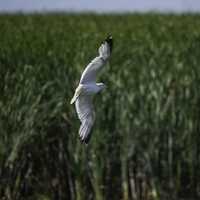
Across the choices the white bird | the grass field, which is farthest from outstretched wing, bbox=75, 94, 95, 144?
the grass field

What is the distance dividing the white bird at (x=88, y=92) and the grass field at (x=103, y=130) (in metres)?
3.90

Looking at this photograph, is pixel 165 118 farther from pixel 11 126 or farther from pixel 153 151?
pixel 11 126

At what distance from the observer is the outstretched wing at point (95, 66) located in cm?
53

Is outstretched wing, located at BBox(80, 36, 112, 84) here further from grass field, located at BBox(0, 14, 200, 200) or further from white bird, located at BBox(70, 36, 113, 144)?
grass field, located at BBox(0, 14, 200, 200)

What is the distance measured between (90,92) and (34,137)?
4283 millimetres

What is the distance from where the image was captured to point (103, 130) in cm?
469

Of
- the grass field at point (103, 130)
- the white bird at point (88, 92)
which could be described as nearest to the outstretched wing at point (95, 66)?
the white bird at point (88, 92)

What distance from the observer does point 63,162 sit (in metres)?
4.88

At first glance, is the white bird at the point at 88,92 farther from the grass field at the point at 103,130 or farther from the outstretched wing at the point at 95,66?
the grass field at the point at 103,130

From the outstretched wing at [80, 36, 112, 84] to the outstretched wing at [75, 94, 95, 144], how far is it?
0.05 feet

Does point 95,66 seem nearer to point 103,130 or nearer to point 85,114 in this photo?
point 85,114

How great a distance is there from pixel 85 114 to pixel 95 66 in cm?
4

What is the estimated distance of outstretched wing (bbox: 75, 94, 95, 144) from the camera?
21.3 inches

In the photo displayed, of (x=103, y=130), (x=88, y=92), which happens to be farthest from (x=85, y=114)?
(x=103, y=130)
